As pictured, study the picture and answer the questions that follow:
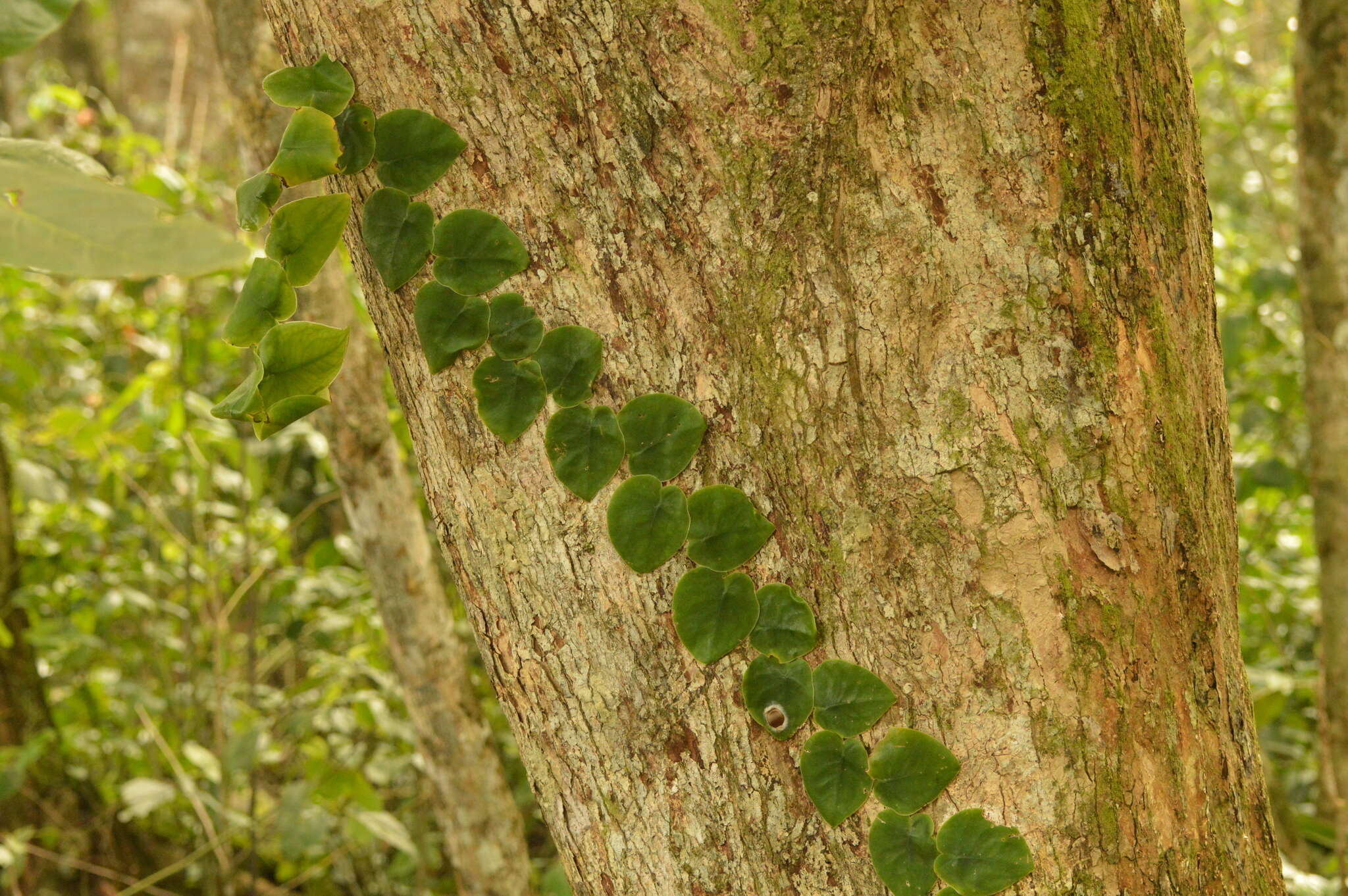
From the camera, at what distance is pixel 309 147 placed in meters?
0.63

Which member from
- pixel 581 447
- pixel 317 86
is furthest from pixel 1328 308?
pixel 317 86

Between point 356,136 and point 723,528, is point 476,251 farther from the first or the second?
point 723,528

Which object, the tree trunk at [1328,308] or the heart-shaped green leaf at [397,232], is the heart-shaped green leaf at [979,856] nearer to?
the heart-shaped green leaf at [397,232]

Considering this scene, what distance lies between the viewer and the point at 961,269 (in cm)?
61

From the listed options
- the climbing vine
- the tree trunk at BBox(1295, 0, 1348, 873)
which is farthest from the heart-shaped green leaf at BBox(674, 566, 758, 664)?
the tree trunk at BBox(1295, 0, 1348, 873)

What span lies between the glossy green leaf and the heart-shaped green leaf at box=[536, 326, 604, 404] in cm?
36

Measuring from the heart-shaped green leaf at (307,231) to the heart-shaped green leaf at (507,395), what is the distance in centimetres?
13

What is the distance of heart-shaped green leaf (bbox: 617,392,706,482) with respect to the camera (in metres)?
0.62

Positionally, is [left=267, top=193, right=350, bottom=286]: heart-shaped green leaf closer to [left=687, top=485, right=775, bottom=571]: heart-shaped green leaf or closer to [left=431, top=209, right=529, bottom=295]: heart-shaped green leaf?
[left=431, top=209, right=529, bottom=295]: heart-shaped green leaf

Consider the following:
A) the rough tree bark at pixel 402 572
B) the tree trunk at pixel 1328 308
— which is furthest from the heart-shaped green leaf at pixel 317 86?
the tree trunk at pixel 1328 308

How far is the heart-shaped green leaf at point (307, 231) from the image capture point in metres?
0.64

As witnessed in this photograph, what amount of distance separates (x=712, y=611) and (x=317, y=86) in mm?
412

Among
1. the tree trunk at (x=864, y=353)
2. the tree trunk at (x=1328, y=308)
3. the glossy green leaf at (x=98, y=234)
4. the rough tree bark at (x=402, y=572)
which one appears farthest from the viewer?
the tree trunk at (x=1328, y=308)

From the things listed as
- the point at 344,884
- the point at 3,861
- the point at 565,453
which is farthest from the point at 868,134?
the point at 344,884
